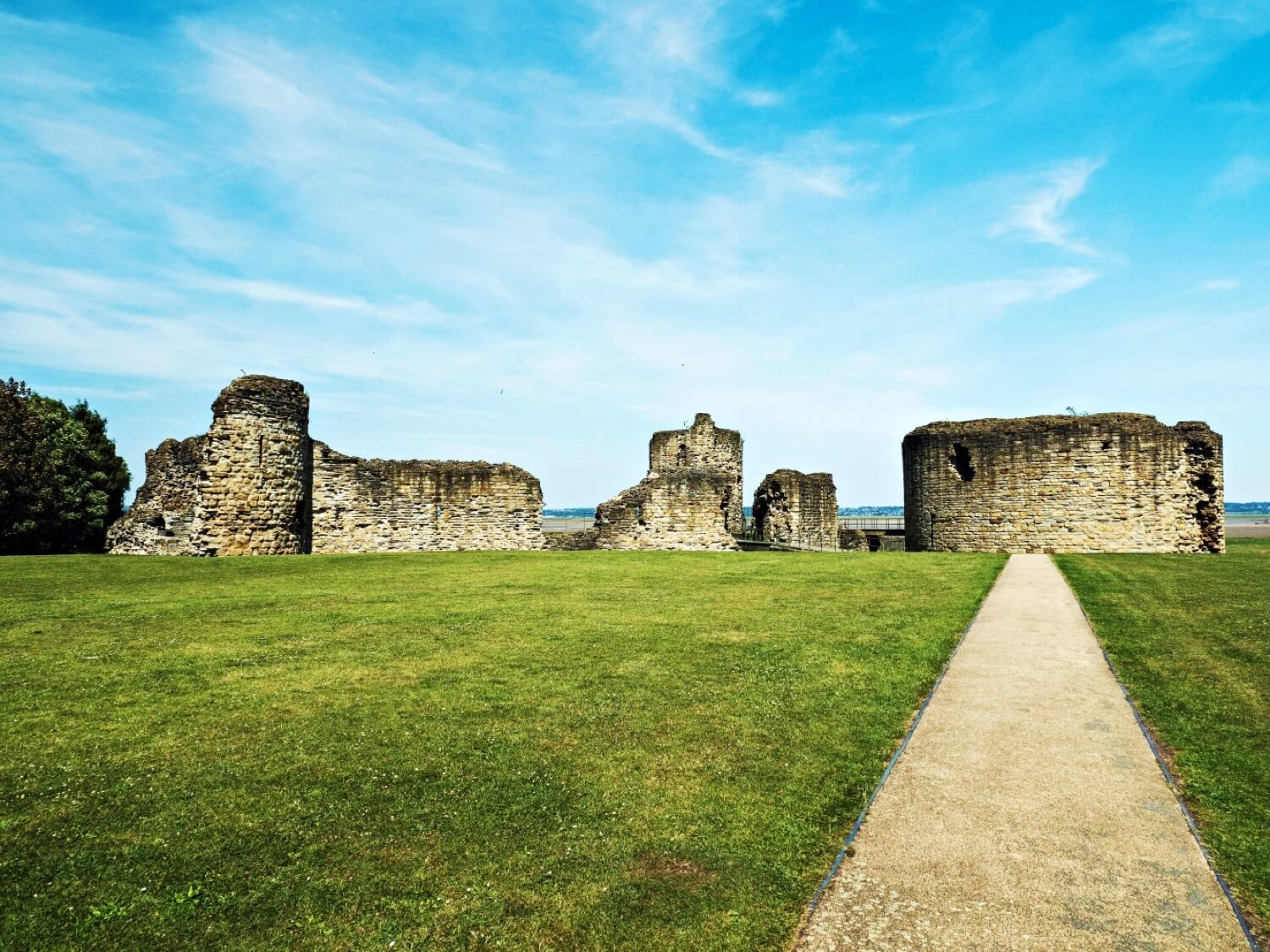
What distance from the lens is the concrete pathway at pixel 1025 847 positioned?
12.4 feet

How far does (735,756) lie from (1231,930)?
10.5 feet

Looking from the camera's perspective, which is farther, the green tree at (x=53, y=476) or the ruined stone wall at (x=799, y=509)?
the ruined stone wall at (x=799, y=509)

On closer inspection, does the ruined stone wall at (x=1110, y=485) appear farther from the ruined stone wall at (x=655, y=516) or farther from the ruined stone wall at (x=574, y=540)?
the ruined stone wall at (x=574, y=540)

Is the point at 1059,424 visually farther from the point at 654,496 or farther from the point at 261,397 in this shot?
the point at 261,397

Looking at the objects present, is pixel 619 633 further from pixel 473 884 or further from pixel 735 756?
pixel 473 884

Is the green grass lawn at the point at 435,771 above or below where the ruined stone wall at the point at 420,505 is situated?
below

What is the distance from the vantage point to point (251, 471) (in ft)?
75.8

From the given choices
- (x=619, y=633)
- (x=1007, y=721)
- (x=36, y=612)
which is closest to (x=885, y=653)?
(x=1007, y=721)

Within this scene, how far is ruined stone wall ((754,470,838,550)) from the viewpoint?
35.2 metres

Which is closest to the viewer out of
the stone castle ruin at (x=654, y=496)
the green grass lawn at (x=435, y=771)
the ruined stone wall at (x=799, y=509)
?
the green grass lawn at (x=435, y=771)

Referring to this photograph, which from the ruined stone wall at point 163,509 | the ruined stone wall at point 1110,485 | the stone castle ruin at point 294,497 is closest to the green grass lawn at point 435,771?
the stone castle ruin at point 294,497

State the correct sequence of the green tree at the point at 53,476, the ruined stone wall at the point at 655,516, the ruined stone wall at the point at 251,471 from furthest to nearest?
1. the green tree at the point at 53,476
2. the ruined stone wall at the point at 655,516
3. the ruined stone wall at the point at 251,471

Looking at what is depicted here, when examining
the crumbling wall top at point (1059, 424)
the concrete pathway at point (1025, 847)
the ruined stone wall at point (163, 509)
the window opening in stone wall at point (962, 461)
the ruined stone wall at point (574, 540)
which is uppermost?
the crumbling wall top at point (1059, 424)

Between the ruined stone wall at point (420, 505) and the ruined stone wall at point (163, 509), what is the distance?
4669mm
